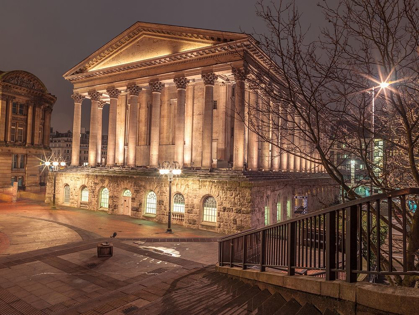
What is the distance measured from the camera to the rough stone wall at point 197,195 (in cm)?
2017

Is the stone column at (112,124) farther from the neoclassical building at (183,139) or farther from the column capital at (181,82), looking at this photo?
the column capital at (181,82)

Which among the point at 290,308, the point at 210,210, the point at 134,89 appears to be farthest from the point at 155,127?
the point at 290,308

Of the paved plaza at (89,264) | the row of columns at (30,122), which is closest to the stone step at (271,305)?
the paved plaza at (89,264)

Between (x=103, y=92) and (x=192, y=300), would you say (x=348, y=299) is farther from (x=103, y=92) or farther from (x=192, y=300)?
(x=103, y=92)

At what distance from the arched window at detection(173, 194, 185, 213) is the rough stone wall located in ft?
1.95

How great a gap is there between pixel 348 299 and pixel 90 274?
9.57 meters

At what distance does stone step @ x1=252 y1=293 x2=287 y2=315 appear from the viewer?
17.1ft

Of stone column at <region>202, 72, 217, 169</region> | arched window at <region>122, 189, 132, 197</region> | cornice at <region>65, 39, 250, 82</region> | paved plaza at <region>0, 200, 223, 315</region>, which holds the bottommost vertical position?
paved plaza at <region>0, 200, 223, 315</region>

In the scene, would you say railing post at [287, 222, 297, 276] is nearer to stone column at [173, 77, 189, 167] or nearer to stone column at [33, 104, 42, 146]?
stone column at [173, 77, 189, 167]

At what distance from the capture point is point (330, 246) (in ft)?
15.7

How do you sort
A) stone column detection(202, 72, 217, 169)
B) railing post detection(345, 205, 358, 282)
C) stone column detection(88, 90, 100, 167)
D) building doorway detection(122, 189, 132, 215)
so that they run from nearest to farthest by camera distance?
railing post detection(345, 205, 358, 282) < stone column detection(202, 72, 217, 169) < building doorway detection(122, 189, 132, 215) < stone column detection(88, 90, 100, 167)

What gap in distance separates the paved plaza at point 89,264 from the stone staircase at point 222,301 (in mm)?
484

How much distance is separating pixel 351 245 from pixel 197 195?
Result: 18.4 meters

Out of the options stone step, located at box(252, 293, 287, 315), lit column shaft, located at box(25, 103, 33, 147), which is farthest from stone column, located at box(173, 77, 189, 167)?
lit column shaft, located at box(25, 103, 33, 147)
